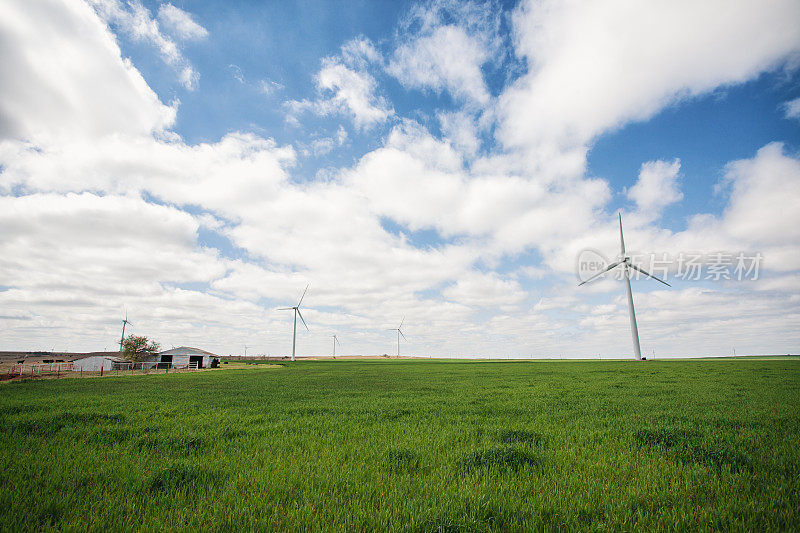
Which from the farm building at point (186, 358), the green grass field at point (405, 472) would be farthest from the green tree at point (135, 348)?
the green grass field at point (405, 472)

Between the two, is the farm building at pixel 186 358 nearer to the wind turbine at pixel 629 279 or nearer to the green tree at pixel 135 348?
the green tree at pixel 135 348

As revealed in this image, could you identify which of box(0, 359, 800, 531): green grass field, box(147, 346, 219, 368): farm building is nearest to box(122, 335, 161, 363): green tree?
box(147, 346, 219, 368): farm building

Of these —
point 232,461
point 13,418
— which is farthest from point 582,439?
point 13,418

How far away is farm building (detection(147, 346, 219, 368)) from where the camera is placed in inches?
3880

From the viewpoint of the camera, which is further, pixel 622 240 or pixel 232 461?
pixel 622 240

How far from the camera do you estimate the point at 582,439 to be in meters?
9.28

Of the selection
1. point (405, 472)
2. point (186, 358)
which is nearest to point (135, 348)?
point (186, 358)

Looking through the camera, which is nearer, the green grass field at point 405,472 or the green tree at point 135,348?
the green grass field at point 405,472

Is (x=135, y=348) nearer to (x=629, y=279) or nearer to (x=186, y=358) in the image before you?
(x=186, y=358)

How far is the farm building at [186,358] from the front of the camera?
9856 cm

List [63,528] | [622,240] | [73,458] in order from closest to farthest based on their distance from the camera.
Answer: [63,528], [73,458], [622,240]

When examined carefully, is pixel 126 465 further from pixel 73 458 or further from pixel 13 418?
pixel 13 418

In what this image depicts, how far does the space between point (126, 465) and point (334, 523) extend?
5.13m

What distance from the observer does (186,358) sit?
100 metres
